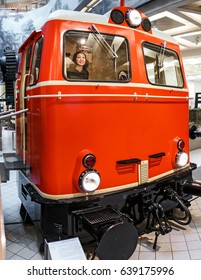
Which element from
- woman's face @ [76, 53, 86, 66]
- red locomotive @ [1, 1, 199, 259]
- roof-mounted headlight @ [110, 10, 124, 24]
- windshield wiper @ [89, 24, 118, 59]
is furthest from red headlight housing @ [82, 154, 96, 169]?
roof-mounted headlight @ [110, 10, 124, 24]

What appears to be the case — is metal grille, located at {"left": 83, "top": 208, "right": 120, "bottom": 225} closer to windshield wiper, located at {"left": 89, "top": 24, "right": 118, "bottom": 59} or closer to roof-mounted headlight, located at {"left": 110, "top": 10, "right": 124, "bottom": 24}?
windshield wiper, located at {"left": 89, "top": 24, "right": 118, "bottom": 59}

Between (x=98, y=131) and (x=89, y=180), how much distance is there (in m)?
0.43

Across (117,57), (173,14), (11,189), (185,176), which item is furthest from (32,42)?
(173,14)

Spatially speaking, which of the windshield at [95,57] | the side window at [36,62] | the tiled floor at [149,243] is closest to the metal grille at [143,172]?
the tiled floor at [149,243]

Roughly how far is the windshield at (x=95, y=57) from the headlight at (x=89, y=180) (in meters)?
0.78

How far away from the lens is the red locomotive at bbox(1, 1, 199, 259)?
2.13m

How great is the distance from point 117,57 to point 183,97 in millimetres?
1034

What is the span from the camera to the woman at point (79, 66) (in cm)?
223

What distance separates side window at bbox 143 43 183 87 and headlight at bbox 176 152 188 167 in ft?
2.62

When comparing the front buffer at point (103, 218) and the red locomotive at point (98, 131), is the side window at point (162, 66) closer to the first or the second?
the red locomotive at point (98, 131)

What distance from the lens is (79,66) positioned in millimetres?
2260

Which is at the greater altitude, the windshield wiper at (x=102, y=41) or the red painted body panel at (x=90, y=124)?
the windshield wiper at (x=102, y=41)

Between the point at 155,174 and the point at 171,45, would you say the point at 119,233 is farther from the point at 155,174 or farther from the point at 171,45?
the point at 171,45

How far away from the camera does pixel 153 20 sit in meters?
6.26
